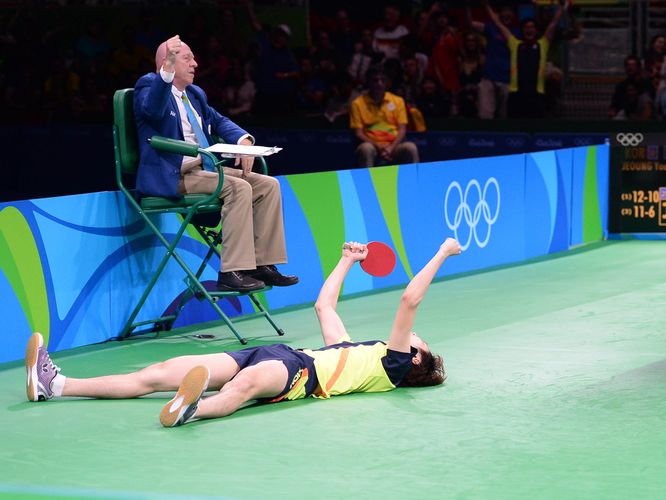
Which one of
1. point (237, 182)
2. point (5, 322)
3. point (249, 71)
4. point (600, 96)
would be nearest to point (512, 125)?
point (600, 96)

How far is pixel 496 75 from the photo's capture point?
1842 centimetres

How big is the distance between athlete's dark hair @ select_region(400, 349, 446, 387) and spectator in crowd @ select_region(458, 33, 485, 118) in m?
11.1

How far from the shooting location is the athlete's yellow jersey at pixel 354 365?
7.59 m

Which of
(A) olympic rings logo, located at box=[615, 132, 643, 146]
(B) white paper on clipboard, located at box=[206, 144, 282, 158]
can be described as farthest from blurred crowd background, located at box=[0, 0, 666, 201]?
(B) white paper on clipboard, located at box=[206, 144, 282, 158]

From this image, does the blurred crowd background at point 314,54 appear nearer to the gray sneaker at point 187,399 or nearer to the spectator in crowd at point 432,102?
the spectator in crowd at point 432,102

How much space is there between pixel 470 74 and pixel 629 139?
11.4 ft

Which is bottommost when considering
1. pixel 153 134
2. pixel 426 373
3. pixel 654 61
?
pixel 426 373

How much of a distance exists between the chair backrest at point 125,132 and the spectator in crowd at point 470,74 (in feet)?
31.8

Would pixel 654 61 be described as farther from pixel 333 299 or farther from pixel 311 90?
pixel 333 299

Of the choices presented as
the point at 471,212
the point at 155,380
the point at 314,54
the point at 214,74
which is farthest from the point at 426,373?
the point at 214,74

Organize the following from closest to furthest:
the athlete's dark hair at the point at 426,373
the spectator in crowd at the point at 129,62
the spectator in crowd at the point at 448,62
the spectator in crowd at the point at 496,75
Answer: the athlete's dark hair at the point at 426,373, the spectator in crowd at the point at 496,75, the spectator in crowd at the point at 448,62, the spectator in crowd at the point at 129,62

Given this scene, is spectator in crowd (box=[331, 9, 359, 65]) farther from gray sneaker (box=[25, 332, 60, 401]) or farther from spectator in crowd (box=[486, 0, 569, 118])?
gray sneaker (box=[25, 332, 60, 401])

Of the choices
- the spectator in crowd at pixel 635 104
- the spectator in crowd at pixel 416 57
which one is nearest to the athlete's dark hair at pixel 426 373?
the spectator in crowd at pixel 635 104

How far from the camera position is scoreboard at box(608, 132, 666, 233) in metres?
15.7
